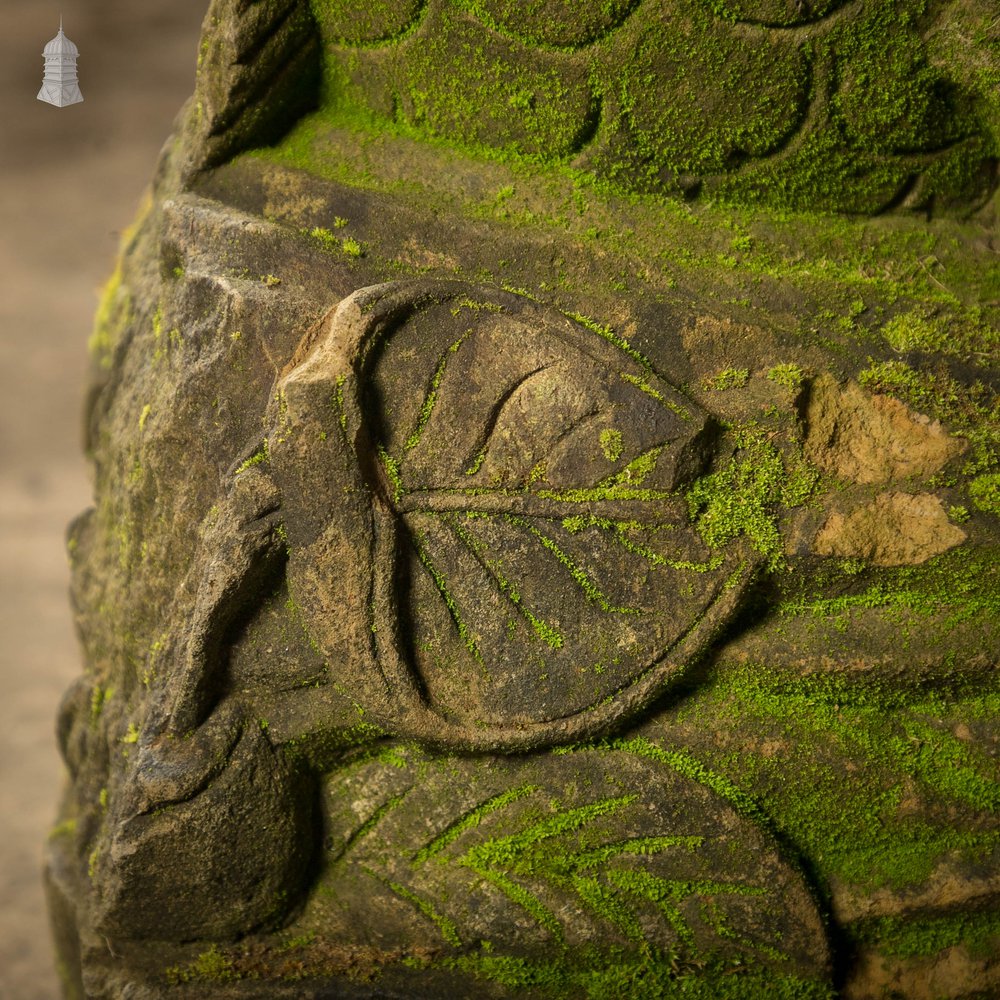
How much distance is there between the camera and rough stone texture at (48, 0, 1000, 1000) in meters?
2.09

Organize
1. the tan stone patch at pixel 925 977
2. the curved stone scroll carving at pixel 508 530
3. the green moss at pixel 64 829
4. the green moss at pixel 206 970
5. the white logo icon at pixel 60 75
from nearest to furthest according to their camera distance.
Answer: the curved stone scroll carving at pixel 508 530 → the tan stone patch at pixel 925 977 → the green moss at pixel 206 970 → the white logo icon at pixel 60 75 → the green moss at pixel 64 829

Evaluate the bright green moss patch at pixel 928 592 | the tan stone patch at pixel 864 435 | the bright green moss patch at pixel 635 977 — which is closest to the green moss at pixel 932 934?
the bright green moss patch at pixel 635 977

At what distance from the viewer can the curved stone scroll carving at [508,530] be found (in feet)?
6.77

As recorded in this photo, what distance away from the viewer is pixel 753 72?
82.0 inches

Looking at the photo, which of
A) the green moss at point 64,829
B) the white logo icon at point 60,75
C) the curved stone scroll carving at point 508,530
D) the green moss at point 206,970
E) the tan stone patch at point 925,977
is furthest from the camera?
the green moss at point 64,829

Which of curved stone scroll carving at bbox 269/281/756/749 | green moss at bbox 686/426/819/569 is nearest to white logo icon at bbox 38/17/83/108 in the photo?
curved stone scroll carving at bbox 269/281/756/749

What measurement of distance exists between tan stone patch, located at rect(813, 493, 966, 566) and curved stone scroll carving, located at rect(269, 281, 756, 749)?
185mm

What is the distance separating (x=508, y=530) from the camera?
6.92ft

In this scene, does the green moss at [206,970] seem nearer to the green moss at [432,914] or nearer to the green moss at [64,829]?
the green moss at [432,914]

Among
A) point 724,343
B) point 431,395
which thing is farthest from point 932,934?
point 431,395

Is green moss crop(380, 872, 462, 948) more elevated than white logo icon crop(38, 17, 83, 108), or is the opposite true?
white logo icon crop(38, 17, 83, 108)

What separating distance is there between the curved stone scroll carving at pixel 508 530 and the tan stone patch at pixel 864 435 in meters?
0.26

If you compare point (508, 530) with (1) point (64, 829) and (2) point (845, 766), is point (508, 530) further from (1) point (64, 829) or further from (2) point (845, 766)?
(1) point (64, 829)

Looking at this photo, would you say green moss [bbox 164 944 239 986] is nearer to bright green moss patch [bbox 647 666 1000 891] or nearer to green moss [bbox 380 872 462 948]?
green moss [bbox 380 872 462 948]
